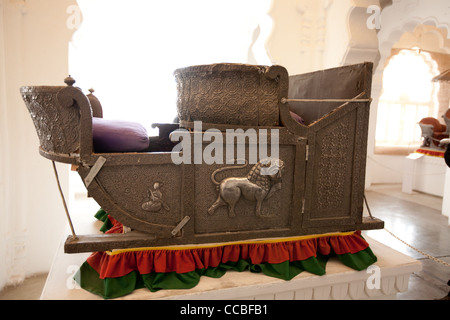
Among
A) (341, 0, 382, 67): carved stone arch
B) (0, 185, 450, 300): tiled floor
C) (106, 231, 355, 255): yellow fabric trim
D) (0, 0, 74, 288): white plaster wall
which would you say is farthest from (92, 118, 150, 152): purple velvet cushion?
(341, 0, 382, 67): carved stone arch

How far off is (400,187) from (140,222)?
23.1 feet

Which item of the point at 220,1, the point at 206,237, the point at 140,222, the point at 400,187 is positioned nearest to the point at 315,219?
the point at 206,237

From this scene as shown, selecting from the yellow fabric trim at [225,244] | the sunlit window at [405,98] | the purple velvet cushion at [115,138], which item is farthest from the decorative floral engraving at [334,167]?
the sunlit window at [405,98]

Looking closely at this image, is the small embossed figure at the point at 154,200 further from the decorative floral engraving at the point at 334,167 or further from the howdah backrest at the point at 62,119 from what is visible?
the decorative floral engraving at the point at 334,167

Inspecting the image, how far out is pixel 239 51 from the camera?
4.83 m

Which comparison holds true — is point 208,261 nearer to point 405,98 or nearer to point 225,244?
point 225,244

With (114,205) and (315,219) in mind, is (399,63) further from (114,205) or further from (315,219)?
(114,205)

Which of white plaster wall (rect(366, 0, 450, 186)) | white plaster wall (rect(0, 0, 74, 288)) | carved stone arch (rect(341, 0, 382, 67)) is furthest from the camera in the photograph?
white plaster wall (rect(366, 0, 450, 186))

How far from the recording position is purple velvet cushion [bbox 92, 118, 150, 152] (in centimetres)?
160

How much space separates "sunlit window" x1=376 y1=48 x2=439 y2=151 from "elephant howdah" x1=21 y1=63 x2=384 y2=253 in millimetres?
6304

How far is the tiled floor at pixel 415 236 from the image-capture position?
2.85 metres

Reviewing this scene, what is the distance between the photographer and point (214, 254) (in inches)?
72.7

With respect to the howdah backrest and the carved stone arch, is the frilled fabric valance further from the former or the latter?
the carved stone arch

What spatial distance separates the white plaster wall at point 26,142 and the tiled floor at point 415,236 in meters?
0.40
